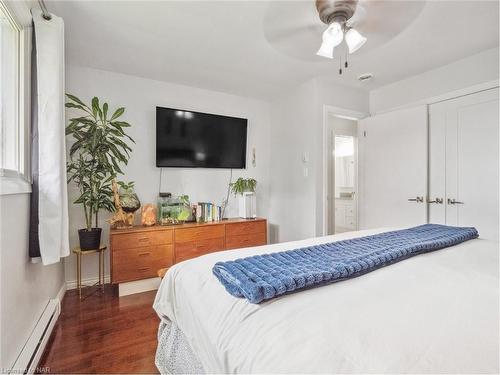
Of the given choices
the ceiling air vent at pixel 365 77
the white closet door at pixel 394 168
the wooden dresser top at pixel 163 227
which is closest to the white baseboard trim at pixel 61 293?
the wooden dresser top at pixel 163 227

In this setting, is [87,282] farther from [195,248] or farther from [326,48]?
[326,48]

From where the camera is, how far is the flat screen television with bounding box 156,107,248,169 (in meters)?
2.93

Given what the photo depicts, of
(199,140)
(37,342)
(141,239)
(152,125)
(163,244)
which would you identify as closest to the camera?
(37,342)

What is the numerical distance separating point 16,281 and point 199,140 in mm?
2209

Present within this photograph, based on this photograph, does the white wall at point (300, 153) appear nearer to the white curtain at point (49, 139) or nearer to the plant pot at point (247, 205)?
the plant pot at point (247, 205)

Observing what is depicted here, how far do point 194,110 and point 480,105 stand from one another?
3.11 meters

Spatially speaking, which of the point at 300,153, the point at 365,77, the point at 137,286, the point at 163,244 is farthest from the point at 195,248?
the point at 365,77

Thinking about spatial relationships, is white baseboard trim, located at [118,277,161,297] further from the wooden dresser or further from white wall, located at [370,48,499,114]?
white wall, located at [370,48,499,114]

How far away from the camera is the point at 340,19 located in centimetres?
149

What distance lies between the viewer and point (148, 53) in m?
2.36

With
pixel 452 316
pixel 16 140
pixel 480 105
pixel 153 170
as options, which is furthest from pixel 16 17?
pixel 480 105

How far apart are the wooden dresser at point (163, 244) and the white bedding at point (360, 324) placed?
1518 millimetres

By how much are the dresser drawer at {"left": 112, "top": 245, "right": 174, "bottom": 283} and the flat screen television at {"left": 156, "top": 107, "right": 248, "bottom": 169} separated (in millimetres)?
1022

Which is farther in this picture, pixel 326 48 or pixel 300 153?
pixel 300 153
